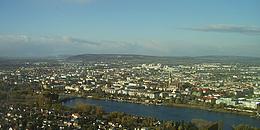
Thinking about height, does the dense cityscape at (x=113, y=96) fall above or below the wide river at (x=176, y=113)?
above

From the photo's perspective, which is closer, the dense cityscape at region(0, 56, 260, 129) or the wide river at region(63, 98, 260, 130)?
the dense cityscape at region(0, 56, 260, 129)

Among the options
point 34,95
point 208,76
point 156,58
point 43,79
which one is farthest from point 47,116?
point 156,58

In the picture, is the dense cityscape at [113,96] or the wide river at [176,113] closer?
the dense cityscape at [113,96]

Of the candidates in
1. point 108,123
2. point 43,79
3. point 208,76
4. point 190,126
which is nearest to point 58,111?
point 108,123

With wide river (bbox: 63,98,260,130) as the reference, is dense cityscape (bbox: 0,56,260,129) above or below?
above

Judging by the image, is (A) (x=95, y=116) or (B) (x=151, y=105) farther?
(B) (x=151, y=105)

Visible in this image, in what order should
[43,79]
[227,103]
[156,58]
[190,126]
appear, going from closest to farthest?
[190,126]
[227,103]
[43,79]
[156,58]

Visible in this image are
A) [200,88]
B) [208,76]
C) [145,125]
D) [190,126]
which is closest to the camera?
[190,126]

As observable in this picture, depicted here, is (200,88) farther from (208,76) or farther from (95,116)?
(95,116)
